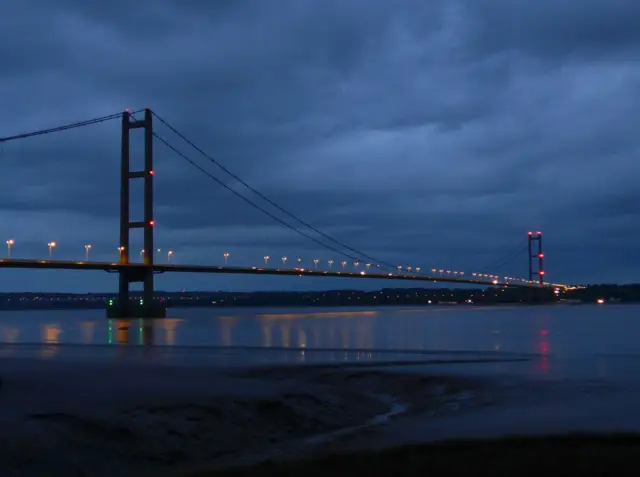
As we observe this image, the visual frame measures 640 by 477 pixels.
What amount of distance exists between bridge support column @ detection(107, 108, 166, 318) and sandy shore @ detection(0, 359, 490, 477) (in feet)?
160

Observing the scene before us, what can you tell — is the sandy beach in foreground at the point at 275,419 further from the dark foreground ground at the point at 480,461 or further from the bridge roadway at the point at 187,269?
the bridge roadway at the point at 187,269

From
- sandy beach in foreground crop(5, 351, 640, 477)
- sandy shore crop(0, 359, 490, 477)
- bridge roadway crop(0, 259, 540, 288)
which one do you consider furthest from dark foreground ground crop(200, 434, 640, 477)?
bridge roadway crop(0, 259, 540, 288)

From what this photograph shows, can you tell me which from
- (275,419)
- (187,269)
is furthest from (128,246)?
(275,419)

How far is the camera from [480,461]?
22.4ft

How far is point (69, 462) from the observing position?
7.46 meters

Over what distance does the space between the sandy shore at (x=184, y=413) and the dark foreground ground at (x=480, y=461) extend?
41.3 inches

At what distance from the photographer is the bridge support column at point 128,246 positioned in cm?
6341

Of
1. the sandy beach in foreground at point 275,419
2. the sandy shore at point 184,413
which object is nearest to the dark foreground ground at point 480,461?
the sandy beach in foreground at point 275,419

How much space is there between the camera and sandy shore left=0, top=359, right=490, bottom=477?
7758mm

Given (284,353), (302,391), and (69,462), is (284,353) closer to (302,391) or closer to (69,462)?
(302,391)

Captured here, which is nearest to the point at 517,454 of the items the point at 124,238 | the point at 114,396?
the point at 114,396

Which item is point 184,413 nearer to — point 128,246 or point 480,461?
point 480,461

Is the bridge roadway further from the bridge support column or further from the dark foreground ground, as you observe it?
the dark foreground ground

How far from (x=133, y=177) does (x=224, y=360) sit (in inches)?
1902
